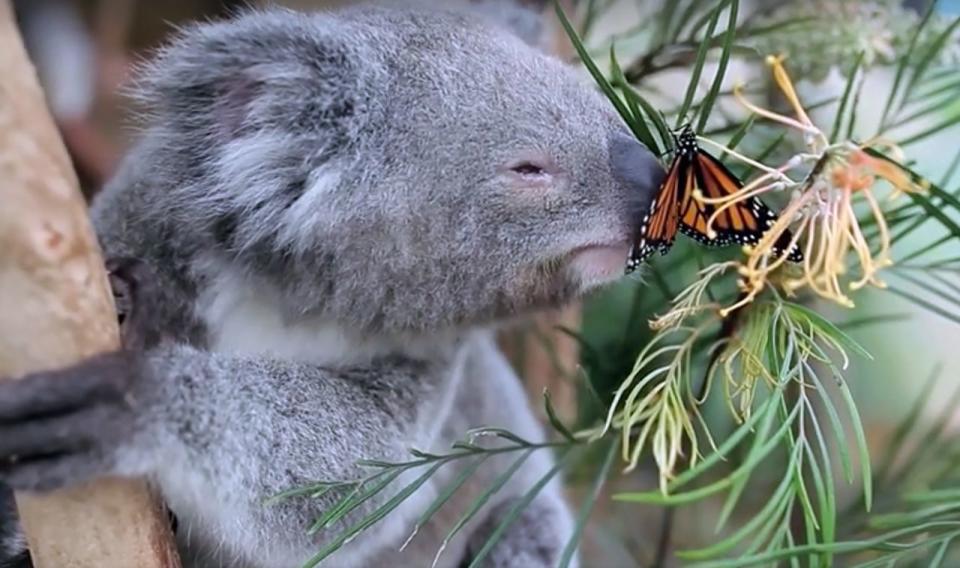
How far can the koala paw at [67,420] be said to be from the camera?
1.16m

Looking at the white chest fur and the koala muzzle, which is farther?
the white chest fur

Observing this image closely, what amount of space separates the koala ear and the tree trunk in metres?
0.47

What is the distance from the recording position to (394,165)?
159cm

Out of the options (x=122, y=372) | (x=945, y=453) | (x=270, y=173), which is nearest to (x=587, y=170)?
(x=270, y=173)

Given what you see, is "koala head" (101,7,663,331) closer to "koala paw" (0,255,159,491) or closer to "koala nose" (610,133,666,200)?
"koala nose" (610,133,666,200)

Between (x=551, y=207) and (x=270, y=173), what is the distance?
0.42 metres

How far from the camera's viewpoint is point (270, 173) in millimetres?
1601

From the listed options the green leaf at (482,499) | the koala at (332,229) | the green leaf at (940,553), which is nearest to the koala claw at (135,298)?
the koala at (332,229)

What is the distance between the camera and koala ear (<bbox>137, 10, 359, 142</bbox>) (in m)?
1.54

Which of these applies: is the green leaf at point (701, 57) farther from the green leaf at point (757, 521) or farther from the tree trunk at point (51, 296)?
the tree trunk at point (51, 296)

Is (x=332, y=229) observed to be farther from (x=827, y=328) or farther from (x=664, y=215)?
(x=827, y=328)

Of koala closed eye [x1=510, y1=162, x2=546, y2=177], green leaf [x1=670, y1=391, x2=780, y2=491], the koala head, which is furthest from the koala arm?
green leaf [x1=670, y1=391, x2=780, y2=491]

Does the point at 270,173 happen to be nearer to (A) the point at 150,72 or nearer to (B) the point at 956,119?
(A) the point at 150,72

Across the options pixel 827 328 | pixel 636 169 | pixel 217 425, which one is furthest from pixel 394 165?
pixel 827 328
